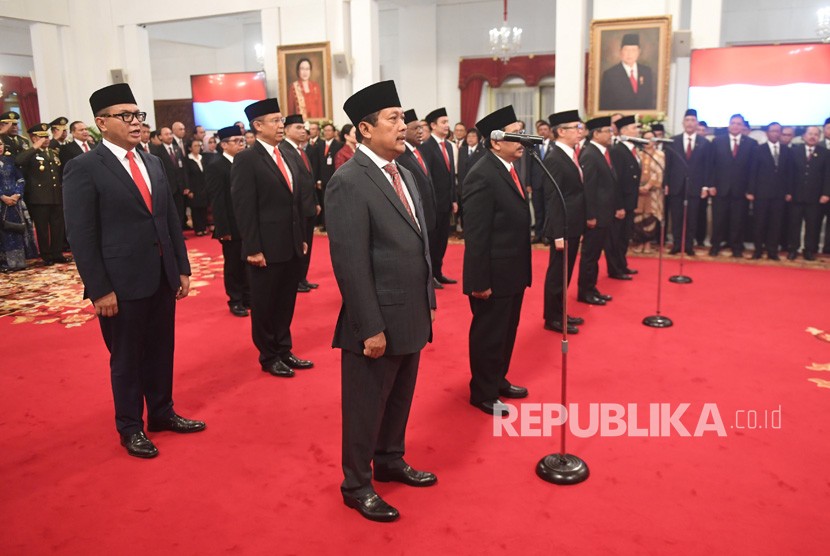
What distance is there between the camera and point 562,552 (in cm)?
252

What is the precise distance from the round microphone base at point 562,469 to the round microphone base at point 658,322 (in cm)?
261

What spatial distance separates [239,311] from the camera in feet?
19.6

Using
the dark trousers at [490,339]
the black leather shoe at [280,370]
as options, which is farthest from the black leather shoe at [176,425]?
the dark trousers at [490,339]

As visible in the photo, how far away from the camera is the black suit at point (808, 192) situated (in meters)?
8.02

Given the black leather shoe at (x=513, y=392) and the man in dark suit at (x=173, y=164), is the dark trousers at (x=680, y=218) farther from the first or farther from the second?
the man in dark suit at (x=173, y=164)

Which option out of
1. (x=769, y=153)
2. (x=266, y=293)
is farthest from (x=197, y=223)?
(x=769, y=153)

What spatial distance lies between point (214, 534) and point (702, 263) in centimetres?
706

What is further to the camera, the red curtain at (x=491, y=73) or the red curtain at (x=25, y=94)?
the red curtain at (x=25, y=94)

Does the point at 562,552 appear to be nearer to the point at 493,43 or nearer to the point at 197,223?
the point at 197,223

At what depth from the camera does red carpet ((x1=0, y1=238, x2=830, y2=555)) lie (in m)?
2.64

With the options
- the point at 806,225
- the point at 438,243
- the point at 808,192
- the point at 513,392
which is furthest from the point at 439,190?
the point at 806,225

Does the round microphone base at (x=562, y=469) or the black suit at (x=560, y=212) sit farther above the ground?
the black suit at (x=560, y=212)

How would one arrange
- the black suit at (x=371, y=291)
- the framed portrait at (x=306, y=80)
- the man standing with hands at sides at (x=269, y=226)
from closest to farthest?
the black suit at (x=371, y=291), the man standing with hands at sides at (x=269, y=226), the framed portrait at (x=306, y=80)

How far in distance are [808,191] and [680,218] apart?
1468 millimetres
